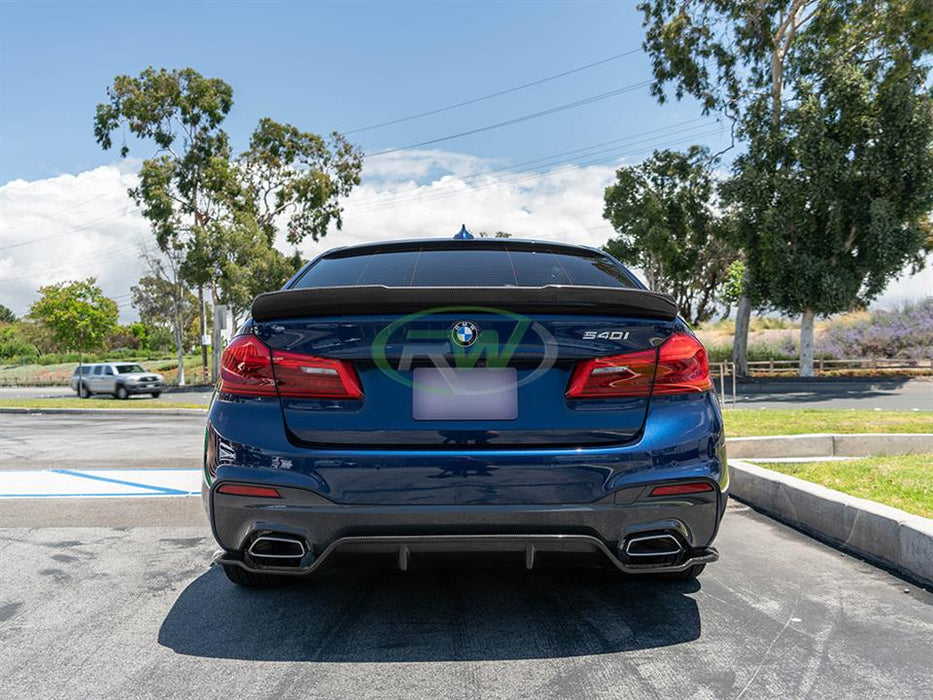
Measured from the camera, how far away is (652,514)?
2.79 metres

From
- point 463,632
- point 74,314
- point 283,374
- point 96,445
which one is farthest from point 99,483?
point 74,314

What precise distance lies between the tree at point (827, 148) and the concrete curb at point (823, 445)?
20177 mm

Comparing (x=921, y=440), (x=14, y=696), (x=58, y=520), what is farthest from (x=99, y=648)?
(x=921, y=440)

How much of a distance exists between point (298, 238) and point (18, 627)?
39718mm

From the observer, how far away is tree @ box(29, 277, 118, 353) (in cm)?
6725

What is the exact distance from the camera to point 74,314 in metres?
67.1

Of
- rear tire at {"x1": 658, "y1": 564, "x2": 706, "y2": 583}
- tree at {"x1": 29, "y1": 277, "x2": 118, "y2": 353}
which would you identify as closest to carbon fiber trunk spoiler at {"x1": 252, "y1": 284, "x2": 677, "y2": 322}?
rear tire at {"x1": 658, "y1": 564, "x2": 706, "y2": 583}

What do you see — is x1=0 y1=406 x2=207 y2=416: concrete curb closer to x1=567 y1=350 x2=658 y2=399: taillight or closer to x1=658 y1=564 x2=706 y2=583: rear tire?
x1=658 y1=564 x2=706 y2=583: rear tire

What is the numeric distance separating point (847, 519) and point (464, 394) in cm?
293

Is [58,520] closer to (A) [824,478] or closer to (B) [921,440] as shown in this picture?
(A) [824,478]

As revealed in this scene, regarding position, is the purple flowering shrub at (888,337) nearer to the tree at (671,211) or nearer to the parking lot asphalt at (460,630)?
the tree at (671,211)

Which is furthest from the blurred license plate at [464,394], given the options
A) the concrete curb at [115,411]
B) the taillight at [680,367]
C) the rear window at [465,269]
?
the concrete curb at [115,411]

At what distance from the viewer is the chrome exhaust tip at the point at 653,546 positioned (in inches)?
110

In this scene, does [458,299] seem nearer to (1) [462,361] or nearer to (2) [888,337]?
(1) [462,361]
